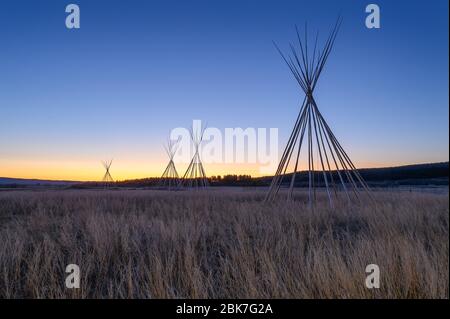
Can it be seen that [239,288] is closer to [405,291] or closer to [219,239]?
[405,291]

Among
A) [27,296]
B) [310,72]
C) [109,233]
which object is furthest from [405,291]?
[310,72]

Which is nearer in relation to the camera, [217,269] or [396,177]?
[217,269]

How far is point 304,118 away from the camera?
665 centimetres

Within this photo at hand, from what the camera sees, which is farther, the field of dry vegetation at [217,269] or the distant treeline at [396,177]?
the distant treeline at [396,177]

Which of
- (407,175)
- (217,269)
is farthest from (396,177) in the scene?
(217,269)

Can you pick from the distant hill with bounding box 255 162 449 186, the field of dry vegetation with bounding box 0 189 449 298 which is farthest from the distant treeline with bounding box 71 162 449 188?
the field of dry vegetation with bounding box 0 189 449 298

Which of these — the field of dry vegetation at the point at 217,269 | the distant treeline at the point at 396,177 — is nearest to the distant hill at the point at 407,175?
the distant treeline at the point at 396,177

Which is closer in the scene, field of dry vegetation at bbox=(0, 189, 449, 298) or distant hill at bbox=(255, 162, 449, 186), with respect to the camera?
field of dry vegetation at bbox=(0, 189, 449, 298)

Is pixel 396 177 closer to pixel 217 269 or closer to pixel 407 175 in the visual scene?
pixel 407 175

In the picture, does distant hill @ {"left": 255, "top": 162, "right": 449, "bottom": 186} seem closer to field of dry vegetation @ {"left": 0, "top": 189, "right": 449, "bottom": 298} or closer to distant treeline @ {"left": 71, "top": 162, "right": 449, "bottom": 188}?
distant treeline @ {"left": 71, "top": 162, "right": 449, "bottom": 188}

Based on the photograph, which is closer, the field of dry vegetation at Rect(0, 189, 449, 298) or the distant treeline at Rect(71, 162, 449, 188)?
the field of dry vegetation at Rect(0, 189, 449, 298)

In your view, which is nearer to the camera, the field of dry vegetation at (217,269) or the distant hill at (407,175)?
the field of dry vegetation at (217,269)

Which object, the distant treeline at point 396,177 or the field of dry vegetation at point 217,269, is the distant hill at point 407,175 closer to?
the distant treeline at point 396,177

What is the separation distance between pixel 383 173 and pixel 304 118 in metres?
28.8
